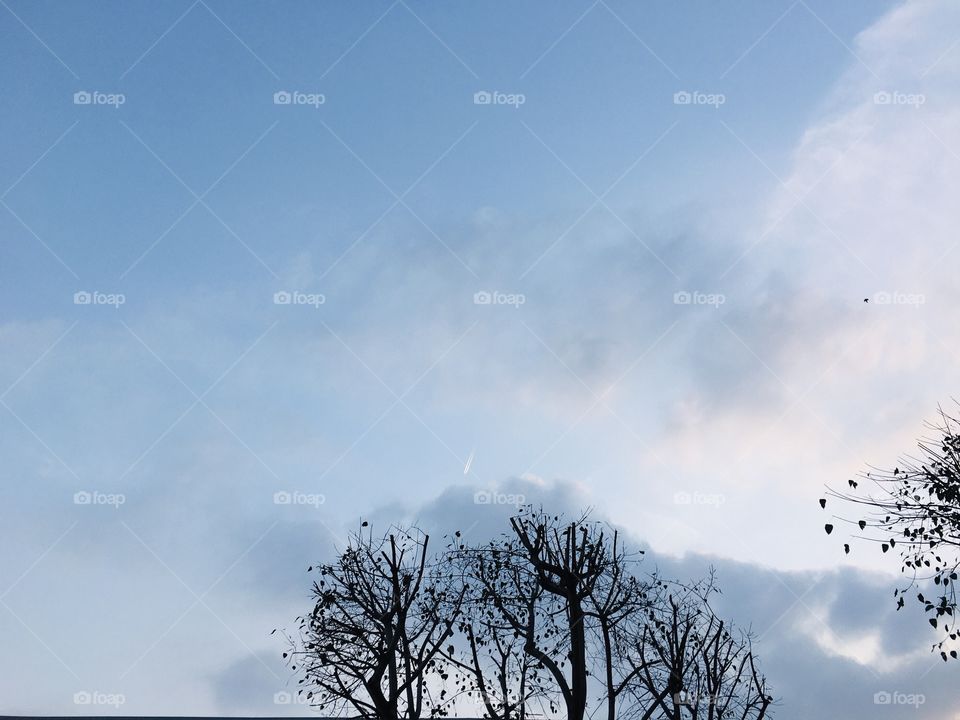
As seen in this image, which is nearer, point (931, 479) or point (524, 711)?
point (931, 479)

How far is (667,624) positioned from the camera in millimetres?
25094

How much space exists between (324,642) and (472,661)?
4916 millimetres

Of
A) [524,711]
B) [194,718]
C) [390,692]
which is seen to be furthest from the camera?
[194,718]

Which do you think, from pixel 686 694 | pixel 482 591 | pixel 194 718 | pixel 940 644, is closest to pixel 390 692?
pixel 482 591

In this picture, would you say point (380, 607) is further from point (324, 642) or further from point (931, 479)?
point (931, 479)

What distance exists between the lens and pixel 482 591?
25.1 m

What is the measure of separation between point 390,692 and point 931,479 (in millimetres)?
13019

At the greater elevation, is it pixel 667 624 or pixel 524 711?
pixel 667 624

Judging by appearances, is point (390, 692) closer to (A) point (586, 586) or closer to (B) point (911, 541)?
(A) point (586, 586)

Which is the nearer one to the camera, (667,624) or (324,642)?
(324,642)

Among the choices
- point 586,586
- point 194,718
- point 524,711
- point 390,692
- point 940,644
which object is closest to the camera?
point 940,644

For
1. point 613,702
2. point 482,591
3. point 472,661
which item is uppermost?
Result: point 482,591

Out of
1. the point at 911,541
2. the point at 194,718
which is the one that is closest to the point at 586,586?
the point at 911,541

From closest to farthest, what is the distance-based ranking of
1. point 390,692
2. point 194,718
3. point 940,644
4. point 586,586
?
point 940,644, point 390,692, point 586,586, point 194,718
